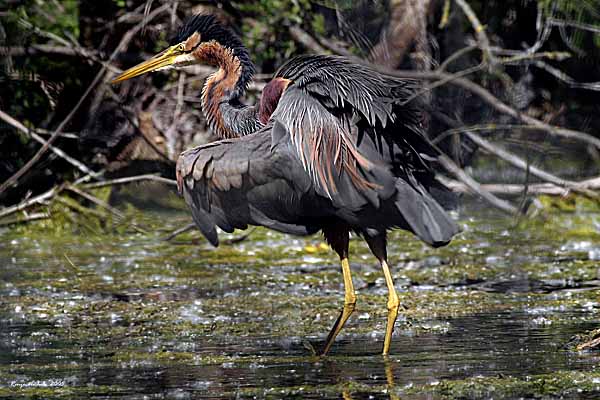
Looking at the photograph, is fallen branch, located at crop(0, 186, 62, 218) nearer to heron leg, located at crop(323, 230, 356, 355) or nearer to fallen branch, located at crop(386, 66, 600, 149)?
fallen branch, located at crop(386, 66, 600, 149)

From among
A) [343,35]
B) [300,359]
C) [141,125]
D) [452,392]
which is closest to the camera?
[452,392]

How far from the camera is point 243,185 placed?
5.24m

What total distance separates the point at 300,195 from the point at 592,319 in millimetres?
1774

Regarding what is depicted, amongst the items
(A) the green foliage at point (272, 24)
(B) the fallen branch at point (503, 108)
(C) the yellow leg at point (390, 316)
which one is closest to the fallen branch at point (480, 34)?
(B) the fallen branch at point (503, 108)

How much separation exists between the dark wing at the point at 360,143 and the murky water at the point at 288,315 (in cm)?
74

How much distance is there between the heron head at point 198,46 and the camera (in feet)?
21.5

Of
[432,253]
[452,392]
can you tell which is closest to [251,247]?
[432,253]

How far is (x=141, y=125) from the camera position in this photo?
33.9ft

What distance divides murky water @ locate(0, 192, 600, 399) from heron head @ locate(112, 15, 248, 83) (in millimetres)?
1516

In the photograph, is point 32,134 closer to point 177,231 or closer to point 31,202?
point 31,202

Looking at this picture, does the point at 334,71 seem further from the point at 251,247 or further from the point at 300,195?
the point at 251,247

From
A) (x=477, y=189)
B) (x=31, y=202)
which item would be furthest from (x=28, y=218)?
(x=477, y=189)

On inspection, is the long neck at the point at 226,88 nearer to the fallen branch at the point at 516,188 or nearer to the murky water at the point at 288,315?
the murky water at the point at 288,315

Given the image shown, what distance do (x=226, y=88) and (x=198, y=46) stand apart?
0.41 m
